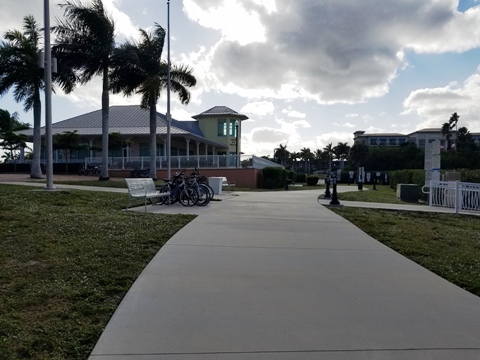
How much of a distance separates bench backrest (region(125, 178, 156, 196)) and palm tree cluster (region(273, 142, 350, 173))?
84910 millimetres

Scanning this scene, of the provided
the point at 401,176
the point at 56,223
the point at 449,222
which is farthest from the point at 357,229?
the point at 401,176

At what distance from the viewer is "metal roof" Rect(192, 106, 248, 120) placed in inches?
1740

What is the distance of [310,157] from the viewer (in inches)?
4567

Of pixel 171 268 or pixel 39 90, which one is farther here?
pixel 39 90

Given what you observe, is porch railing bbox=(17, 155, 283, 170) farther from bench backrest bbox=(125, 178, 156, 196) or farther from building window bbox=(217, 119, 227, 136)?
bench backrest bbox=(125, 178, 156, 196)

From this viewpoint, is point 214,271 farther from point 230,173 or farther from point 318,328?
point 230,173

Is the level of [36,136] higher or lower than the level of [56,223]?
higher

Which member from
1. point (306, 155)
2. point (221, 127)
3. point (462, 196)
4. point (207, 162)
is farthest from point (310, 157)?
point (462, 196)

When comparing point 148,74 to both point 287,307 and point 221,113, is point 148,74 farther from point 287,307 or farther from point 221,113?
point 287,307

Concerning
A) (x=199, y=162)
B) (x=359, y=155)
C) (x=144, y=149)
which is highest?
(x=359, y=155)

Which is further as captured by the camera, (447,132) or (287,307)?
(447,132)

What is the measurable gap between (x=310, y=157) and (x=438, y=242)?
357ft

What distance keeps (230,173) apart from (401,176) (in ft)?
55.4

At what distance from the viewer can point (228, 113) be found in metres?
44.1
